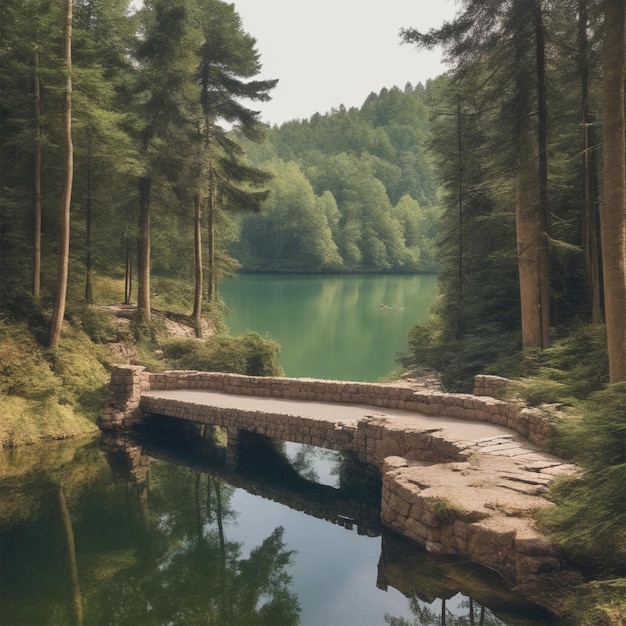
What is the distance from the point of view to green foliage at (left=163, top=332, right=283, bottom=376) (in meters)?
19.5

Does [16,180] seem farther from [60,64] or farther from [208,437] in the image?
[208,437]

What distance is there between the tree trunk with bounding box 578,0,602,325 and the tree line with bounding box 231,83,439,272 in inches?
1781

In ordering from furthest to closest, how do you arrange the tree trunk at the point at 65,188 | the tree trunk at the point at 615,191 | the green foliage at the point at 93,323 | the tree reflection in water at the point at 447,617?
1. the green foliage at the point at 93,323
2. the tree trunk at the point at 65,188
3. the tree trunk at the point at 615,191
4. the tree reflection in water at the point at 447,617

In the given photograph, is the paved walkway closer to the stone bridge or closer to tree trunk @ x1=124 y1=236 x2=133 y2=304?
the stone bridge

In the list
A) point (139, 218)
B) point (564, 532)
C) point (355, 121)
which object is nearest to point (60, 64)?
point (139, 218)

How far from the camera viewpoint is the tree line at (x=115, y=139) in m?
17.2

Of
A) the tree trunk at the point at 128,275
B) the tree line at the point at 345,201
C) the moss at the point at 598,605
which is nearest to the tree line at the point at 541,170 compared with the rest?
the moss at the point at 598,605

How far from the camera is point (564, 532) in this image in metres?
7.35

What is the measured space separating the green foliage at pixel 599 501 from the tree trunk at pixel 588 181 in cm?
672

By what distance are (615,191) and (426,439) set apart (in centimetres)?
490

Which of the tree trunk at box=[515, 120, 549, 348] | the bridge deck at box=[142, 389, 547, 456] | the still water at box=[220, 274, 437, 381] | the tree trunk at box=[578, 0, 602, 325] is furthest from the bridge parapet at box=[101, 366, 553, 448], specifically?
the still water at box=[220, 274, 437, 381]

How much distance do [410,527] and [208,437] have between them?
8.80 metres

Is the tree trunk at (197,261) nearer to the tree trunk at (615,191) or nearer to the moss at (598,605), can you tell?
the tree trunk at (615,191)

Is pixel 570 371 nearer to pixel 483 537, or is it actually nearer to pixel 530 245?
pixel 530 245
